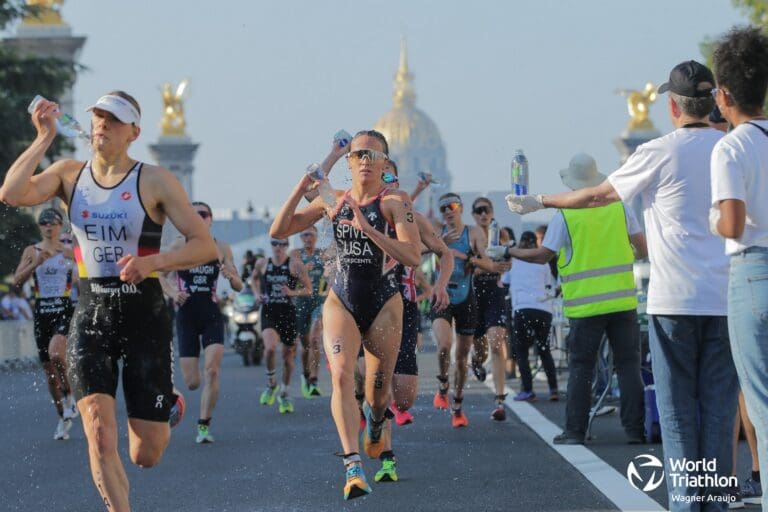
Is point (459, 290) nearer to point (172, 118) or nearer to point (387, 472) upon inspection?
point (387, 472)

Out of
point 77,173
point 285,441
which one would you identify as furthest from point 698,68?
point 285,441

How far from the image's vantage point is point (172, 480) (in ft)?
36.2

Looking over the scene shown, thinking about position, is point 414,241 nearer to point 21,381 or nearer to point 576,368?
point 576,368

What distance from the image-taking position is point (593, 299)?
12.7 meters

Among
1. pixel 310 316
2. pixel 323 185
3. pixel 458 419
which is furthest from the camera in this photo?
pixel 310 316

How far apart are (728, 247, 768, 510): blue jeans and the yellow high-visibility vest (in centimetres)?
590

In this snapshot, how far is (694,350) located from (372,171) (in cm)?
306

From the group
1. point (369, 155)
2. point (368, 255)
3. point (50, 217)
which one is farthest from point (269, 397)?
point (369, 155)

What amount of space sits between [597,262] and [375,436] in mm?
2733

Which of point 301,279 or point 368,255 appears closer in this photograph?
point 368,255

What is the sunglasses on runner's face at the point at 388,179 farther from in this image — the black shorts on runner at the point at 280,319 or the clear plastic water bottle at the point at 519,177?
the black shorts on runner at the point at 280,319

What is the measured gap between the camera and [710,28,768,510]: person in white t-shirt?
6555mm

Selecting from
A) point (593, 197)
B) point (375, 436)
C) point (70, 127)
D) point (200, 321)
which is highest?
point (70, 127)

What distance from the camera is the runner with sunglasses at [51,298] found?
50.9 feet
